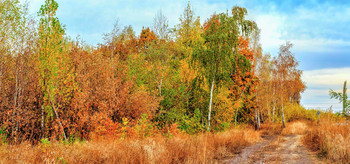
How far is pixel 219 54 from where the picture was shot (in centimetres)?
1755

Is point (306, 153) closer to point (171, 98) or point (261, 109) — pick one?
point (171, 98)

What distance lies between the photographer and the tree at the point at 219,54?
1750 cm

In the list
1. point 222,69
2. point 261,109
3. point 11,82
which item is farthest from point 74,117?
point 261,109

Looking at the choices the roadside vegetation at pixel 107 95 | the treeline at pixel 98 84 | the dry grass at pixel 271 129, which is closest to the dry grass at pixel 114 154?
the roadside vegetation at pixel 107 95

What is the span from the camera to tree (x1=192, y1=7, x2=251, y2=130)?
17500 mm

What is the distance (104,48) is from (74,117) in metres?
16.4

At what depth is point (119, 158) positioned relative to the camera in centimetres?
815

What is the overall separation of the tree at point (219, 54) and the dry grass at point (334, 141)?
6231mm

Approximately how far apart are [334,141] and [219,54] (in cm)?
916

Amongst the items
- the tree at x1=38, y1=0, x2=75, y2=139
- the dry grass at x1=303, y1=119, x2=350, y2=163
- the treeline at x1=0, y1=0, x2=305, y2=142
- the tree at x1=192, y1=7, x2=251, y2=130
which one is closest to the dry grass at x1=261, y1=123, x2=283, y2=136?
the treeline at x1=0, y1=0, x2=305, y2=142

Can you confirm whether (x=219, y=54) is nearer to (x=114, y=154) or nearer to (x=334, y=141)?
(x=334, y=141)

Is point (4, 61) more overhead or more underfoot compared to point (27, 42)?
more underfoot

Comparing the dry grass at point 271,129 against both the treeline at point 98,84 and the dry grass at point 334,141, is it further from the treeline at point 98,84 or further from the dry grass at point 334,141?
the dry grass at point 334,141

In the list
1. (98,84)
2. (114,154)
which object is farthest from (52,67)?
(114,154)
